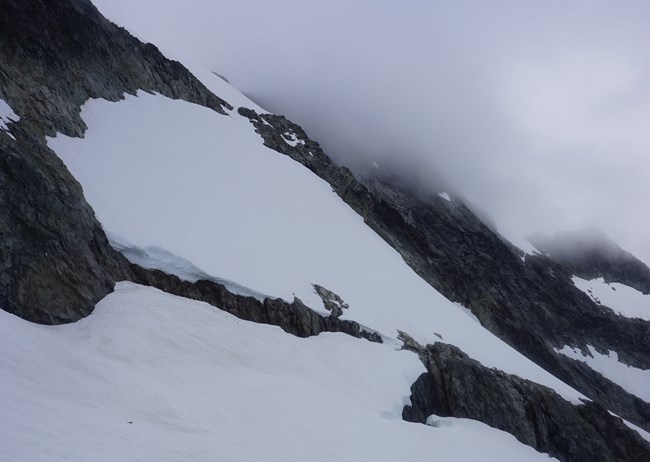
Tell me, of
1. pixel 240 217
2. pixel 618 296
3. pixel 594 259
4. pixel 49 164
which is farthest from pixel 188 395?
pixel 594 259

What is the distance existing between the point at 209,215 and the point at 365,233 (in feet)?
54.0

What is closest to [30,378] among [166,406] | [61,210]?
[166,406]

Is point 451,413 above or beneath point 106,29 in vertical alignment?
beneath

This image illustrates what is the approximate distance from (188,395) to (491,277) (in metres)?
60.2

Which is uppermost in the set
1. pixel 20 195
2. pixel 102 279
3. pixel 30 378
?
pixel 20 195

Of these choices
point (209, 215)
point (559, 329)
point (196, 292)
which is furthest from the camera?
point (559, 329)

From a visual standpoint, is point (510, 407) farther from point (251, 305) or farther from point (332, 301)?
point (251, 305)

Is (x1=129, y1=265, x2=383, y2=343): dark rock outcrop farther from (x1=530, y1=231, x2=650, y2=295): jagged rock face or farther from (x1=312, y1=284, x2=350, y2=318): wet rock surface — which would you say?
(x1=530, y1=231, x2=650, y2=295): jagged rock face

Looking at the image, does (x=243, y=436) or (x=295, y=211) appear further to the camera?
(x=295, y=211)

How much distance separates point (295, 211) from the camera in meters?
30.3

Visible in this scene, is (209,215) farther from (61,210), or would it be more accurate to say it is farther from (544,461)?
(544,461)

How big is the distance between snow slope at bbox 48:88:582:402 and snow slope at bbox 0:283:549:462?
3.60 metres

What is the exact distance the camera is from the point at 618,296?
311 ft

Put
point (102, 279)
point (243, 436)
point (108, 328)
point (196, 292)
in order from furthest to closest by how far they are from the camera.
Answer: point (196, 292) → point (102, 279) → point (108, 328) → point (243, 436)
